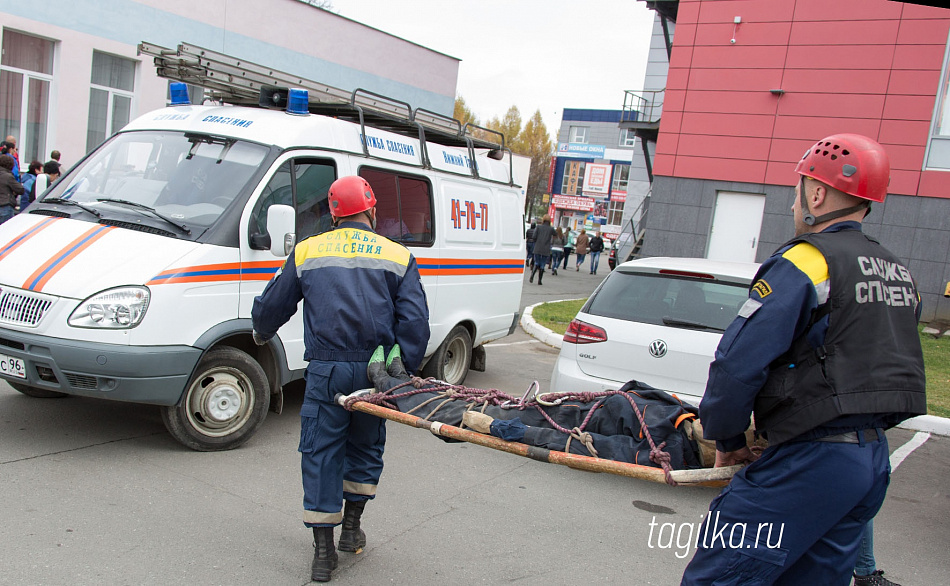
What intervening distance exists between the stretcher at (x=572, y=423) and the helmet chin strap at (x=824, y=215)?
915 mm

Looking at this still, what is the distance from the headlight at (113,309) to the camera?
442 cm

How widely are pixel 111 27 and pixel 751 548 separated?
17397mm

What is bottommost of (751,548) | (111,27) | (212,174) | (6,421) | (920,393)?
(6,421)

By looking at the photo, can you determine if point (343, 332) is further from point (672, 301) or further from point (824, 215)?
point (672, 301)

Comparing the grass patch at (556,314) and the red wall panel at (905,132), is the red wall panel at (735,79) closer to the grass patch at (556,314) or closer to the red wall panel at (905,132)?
the red wall panel at (905,132)

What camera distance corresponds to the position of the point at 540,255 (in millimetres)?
19828

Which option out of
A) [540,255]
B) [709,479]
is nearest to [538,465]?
[709,479]

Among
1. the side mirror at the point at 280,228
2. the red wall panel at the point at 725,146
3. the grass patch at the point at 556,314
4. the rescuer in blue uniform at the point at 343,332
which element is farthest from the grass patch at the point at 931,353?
the side mirror at the point at 280,228

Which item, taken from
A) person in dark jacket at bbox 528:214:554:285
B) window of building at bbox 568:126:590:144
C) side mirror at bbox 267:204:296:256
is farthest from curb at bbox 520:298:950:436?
window of building at bbox 568:126:590:144

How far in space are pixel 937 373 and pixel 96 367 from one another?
10.9 m

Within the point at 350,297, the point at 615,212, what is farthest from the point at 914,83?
the point at 615,212

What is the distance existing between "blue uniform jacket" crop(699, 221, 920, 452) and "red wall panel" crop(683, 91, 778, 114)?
56.4 feet

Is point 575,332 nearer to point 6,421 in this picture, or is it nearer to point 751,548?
point 751,548

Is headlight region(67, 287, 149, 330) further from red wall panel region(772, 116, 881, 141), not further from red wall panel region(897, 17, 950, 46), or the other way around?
red wall panel region(897, 17, 950, 46)
